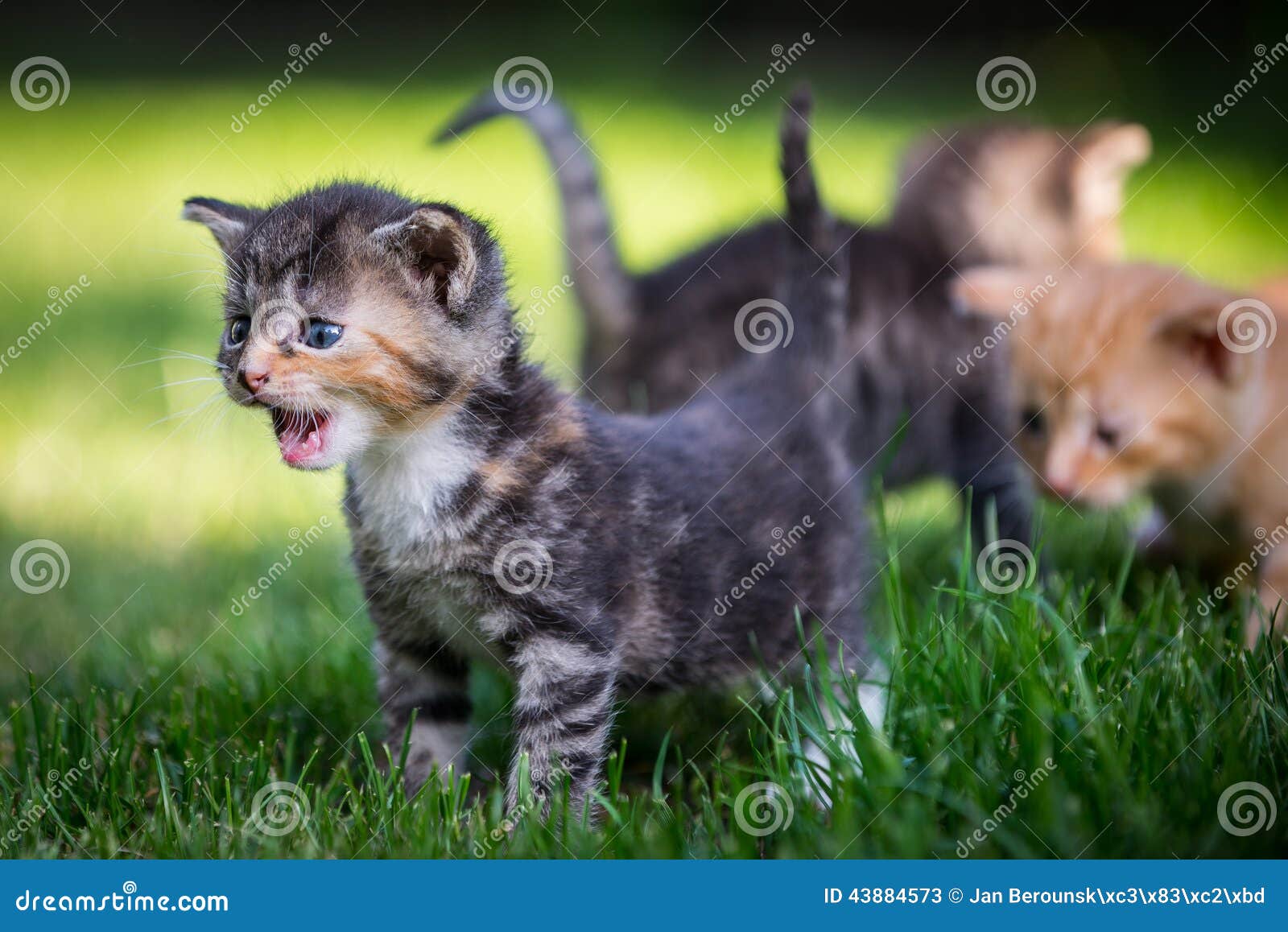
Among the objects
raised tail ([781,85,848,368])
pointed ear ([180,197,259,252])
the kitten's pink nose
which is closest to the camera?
the kitten's pink nose

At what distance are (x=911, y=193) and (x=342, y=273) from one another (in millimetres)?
2491

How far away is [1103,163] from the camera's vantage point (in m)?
3.72

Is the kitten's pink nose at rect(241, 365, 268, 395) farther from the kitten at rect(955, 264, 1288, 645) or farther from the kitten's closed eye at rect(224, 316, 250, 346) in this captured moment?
the kitten at rect(955, 264, 1288, 645)

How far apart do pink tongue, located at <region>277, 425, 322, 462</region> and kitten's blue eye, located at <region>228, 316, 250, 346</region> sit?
21 centimetres

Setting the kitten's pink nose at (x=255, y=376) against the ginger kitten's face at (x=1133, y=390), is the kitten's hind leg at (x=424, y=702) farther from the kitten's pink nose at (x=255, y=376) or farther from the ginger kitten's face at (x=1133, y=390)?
the ginger kitten's face at (x=1133, y=390)

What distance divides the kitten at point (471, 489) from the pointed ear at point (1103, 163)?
2054mm

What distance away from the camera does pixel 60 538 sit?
3.86 m

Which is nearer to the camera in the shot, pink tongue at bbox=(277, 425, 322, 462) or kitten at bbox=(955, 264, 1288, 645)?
pink tongue at bbox=(277, 425, 322, 462)

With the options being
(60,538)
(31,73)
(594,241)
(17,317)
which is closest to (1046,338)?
(594,241)

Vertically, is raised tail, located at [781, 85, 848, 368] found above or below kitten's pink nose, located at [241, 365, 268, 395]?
above

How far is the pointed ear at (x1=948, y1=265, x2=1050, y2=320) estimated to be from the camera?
3072 mm

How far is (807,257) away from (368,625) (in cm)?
149

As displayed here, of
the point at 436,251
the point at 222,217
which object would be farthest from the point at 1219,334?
the point at 222,217

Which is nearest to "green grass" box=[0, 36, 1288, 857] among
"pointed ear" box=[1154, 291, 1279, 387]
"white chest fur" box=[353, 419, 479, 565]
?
"white chest fur" box=[353, 419, 479, 565]
